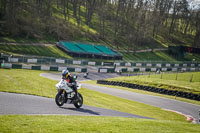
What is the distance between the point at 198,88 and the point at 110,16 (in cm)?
6992

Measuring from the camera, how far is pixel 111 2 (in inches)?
3996

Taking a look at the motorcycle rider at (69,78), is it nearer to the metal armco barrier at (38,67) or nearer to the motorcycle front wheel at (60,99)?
the motorcycle front wheel at (60,99)

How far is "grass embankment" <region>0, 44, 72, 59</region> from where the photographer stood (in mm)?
45803

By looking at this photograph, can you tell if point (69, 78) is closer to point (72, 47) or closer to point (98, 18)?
point (72, 47)

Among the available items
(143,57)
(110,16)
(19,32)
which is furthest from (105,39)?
(19,32)

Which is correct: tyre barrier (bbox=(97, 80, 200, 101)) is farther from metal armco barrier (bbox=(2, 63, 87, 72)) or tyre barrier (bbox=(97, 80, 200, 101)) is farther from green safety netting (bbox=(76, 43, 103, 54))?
green safety netting (bbox=(76, 43, 103, 54))

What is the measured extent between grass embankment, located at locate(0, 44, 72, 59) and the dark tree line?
22.6 feet

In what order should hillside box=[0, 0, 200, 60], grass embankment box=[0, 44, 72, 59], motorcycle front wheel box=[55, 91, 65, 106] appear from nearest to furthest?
motorcycle front wheel box=[55, 91, 65, 106] → grass embankment box=[0, 44, 72, 59] → hillside box=[0, 0, 200, 60]

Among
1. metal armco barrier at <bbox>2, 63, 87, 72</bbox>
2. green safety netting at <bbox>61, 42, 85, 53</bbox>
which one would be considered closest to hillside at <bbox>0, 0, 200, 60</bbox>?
green safety netting at <bbox>61, 42, 85, 53</bbox>

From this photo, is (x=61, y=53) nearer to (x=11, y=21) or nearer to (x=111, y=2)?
(x=11, y=21)

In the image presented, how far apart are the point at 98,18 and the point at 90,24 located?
8985 millimetres

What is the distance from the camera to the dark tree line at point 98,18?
59.2 meters

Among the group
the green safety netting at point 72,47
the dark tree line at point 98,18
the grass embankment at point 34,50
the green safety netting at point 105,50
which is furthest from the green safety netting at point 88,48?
the dark tree line at point 98,18

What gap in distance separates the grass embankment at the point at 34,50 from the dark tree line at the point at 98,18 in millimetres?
6900
